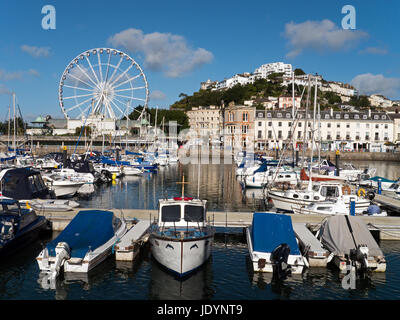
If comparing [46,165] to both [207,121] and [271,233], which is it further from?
[207,121]

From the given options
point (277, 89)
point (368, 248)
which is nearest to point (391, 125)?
point (277, 89)

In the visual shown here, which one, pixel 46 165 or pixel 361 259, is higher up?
pixel 46 165

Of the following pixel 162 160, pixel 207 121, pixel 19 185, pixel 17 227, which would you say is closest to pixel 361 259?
pixel 17 227

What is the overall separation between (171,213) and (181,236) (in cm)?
253

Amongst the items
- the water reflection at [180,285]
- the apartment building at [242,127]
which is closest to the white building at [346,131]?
the apartment building at [242,127]

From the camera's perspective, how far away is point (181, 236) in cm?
1653

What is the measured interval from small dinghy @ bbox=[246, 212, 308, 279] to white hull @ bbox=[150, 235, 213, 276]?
8.15 feet

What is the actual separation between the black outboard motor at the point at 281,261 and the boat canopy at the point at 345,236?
3125 millimetres

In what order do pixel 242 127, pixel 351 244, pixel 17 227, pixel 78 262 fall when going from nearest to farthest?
pixel 78 262 → pixel 351 244 → pixel 17 227 → pixel 242 127

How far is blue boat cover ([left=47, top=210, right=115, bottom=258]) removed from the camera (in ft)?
58.3

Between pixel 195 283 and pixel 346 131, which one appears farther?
pixel 346 131

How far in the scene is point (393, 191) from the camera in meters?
39.6

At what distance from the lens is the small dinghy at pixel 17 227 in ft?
62.8

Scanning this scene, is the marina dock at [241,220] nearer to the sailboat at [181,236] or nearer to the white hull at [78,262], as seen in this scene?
the sailboat at [181,236]
